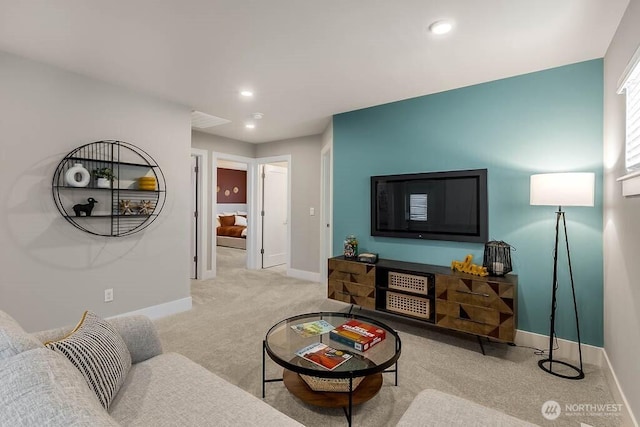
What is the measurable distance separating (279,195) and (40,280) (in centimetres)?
399

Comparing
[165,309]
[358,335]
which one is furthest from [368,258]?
[165,309]

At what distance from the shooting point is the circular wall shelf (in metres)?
2.75

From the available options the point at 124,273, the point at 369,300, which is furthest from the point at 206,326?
the point at 369,300

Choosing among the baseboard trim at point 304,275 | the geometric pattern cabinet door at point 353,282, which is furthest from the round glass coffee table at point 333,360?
the baseboard trim at point 304,275

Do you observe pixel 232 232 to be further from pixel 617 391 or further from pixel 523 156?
pixel 617 391

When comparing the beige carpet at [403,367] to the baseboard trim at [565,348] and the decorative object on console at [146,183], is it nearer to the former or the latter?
the baseboard trim at [565,348]

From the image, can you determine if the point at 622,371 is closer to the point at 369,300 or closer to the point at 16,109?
the point at 369,300

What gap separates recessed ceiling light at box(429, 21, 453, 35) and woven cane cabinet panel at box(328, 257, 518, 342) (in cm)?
188

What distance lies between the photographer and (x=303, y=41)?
7.32 feet

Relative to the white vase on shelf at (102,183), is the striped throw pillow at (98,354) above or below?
below

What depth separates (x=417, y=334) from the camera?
9.87 ft

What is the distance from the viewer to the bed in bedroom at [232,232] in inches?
315

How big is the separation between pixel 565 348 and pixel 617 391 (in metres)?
0.65

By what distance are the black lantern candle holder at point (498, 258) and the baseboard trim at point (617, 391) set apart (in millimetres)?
860
